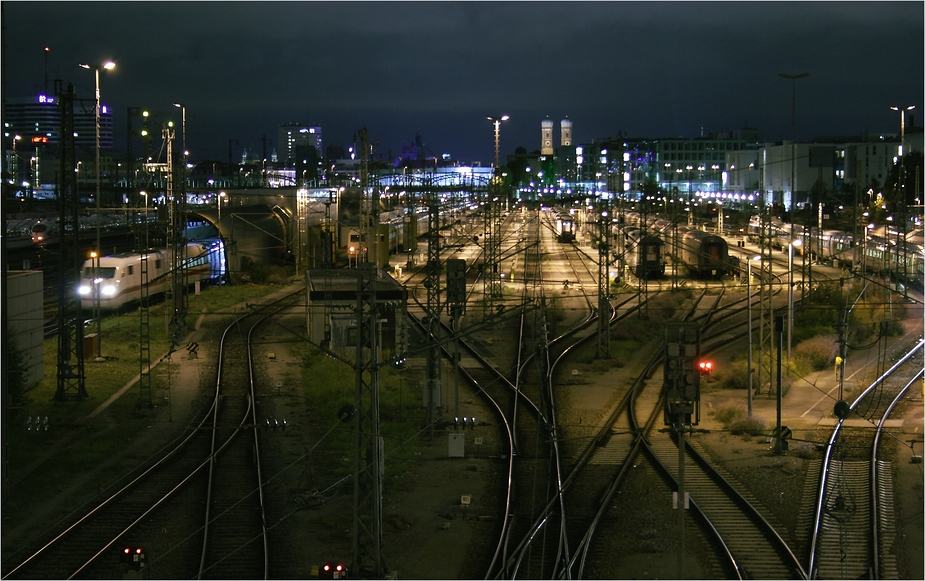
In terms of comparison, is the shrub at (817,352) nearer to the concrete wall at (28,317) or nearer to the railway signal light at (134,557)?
the concrete wall at (28,317)

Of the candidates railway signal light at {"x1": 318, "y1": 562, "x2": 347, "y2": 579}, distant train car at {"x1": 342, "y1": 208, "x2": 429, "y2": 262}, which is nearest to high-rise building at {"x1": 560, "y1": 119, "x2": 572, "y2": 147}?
distant train car at {"x1": 342, "y1": 208, "x2": 429, "y2": 262}

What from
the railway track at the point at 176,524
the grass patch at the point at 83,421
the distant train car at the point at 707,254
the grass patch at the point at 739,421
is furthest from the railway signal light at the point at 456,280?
the distant train car at the point at 707,254

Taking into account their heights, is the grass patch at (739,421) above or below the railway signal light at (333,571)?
below

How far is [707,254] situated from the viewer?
28656mm

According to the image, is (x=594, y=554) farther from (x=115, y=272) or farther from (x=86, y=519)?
(x=115, y=272)

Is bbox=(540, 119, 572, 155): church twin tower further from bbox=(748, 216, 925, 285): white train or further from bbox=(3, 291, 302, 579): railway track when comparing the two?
bbox=(3, 291, 302, 579): railway track

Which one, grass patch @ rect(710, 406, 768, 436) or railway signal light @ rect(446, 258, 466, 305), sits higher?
railway signal light @ rect(446, 258, 466, 305)

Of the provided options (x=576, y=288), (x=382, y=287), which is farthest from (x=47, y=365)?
(x=576, y=288)

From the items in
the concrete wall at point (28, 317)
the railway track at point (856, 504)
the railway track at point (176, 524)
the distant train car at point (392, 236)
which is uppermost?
the distant train car at point (392, 236)

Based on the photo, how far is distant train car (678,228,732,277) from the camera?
2930cm

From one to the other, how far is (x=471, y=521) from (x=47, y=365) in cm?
928

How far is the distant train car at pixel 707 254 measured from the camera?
96.1 feet

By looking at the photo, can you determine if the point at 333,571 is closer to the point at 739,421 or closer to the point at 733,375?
the point at 739,421

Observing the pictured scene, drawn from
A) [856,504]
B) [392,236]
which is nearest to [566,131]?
→ [392,236]
